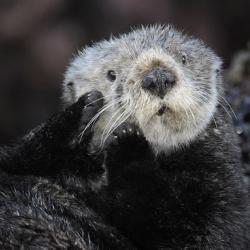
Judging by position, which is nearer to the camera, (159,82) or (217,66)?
(159,82)

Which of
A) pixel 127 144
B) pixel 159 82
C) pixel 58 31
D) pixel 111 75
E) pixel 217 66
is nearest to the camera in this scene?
pixel 159 82

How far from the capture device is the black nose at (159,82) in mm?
3779

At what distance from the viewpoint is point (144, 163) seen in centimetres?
392

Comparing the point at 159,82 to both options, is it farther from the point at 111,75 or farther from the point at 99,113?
the point at 111,75

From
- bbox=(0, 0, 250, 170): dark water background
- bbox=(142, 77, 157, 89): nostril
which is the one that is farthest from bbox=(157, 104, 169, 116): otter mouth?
bbox=(0, 0, 250, 170): dark water background

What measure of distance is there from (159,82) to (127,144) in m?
0.36

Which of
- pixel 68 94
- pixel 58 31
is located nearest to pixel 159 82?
pixel 68 94

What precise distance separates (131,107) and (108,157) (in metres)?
0.27

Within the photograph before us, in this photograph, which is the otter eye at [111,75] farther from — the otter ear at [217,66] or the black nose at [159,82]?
the otter ear at [217,66]

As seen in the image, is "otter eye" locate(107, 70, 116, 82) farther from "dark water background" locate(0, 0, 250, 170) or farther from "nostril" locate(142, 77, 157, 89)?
"dark water background" locate(0, 0, 250, 170)

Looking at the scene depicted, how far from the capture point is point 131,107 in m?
3.89

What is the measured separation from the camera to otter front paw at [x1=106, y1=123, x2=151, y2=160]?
388cm

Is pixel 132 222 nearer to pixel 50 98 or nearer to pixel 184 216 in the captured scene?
pixel 184 216

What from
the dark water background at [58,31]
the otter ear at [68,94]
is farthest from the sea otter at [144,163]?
the dark water background at [58,31]
